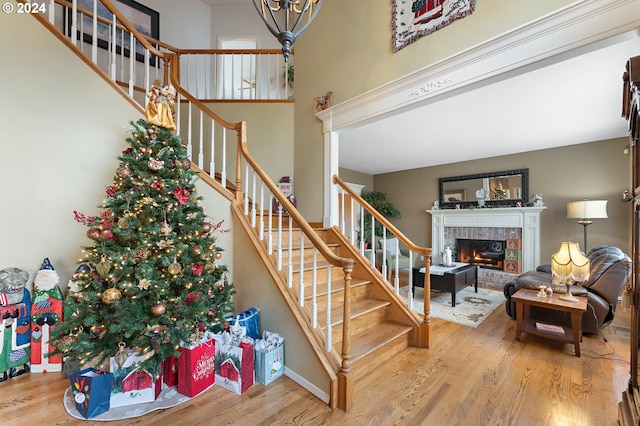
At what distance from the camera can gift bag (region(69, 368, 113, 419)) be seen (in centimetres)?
156

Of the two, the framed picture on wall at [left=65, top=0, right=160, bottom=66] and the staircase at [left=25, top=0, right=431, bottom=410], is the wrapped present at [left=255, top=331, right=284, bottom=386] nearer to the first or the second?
the staircase at [left=25, top=0, right=431, bottom=410]

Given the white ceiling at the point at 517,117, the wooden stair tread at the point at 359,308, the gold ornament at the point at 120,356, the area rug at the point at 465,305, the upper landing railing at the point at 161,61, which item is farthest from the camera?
the upper landing railing at the point at 161,61

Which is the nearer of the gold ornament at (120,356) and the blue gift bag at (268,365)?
the gold ornament at (120,356)

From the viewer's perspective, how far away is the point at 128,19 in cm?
408

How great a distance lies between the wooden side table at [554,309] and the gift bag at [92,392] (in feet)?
11.0

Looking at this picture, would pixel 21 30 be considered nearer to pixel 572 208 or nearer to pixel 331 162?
pixel 331 162

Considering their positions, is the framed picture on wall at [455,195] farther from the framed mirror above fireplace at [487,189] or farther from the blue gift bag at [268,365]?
the blue gift bag at [268,365]

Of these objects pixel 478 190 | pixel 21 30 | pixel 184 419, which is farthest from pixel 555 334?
pixel 21 30

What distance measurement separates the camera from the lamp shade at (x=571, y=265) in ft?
8.11

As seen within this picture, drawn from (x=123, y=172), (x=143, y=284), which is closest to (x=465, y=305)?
(x=143, y=284)

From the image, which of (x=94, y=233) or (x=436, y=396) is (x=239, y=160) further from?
(x=436, y=396)

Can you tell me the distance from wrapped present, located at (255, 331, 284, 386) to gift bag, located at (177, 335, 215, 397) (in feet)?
1.12

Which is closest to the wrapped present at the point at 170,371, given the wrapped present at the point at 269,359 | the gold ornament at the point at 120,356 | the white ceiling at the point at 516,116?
the gold ornament at the point at 120,356

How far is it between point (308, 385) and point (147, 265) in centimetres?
136
